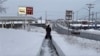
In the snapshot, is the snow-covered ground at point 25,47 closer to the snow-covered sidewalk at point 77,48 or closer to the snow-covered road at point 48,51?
the snow-covered sidewalk at point 77,48

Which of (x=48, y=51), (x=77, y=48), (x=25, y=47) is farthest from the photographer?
(x=48, y=51)

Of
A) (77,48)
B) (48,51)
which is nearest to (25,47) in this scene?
(77,48)

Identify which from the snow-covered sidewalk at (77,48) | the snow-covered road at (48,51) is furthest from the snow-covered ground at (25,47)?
the snow-covered road at (48,51)

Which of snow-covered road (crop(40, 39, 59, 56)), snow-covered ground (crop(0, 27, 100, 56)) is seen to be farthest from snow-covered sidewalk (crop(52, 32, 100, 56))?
snow-covered road (crop(40, 39, 59, 56))

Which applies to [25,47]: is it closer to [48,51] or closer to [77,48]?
[77,48]

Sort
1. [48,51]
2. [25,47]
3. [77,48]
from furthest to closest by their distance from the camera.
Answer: [48,51] < [77,48] < [25,47]

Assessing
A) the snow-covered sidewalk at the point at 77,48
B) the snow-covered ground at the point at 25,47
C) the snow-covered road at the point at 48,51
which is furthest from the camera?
the snow-covered road at the point at 48,51

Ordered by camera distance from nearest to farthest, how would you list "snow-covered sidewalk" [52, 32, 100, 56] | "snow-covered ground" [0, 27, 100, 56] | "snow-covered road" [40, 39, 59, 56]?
"snow-covered ground" [0, 27, 100, 56] < "snow-covered sidewalk" [52, 32, 100, 56] < "snow-covered road" [40, 39, 59, 56]

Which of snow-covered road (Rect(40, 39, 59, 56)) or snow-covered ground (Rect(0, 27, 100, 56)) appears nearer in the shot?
snow-covered ground (Rect(0, 27, 100, 56))

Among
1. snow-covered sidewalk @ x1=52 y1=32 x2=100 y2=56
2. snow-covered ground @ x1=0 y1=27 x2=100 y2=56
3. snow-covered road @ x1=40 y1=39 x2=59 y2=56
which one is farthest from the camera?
snow-covered road @ x1=40 y1=39 x2=59 y2=56

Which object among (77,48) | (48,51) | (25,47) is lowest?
(48,51)

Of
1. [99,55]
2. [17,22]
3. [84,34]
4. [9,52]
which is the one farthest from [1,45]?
[17,22]

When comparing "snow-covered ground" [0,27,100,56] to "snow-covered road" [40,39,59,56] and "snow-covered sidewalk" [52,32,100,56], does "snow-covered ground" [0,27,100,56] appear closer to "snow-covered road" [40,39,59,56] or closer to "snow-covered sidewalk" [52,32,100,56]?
"snow-covered sidewalk" [52,32,100,56]

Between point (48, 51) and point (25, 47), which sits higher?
point (25, 47)
